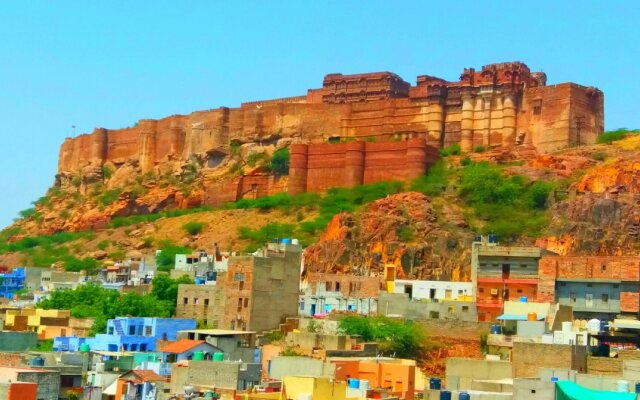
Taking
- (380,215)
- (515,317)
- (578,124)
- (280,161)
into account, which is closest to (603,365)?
(515,317)

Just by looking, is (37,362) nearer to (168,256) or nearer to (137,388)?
(137,388)

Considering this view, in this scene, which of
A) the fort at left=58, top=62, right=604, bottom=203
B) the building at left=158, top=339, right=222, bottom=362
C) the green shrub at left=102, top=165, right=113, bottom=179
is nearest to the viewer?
the building at left=158, top=339, right=222, bottom=362

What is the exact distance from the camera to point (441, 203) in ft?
249

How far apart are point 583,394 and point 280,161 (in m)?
71.1

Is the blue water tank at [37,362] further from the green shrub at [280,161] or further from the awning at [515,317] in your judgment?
the green shrub at [280,161]

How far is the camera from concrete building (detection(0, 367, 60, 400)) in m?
26.2

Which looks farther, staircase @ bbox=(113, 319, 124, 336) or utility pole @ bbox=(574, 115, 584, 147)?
utility pole @ bbox=(574, 115, 584, 147)

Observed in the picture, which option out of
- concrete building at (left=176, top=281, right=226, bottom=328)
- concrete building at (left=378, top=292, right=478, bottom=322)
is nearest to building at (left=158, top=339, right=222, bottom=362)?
concrete building at (left=176, top=281, right=226, bottom=328)

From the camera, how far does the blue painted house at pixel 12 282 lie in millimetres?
72475

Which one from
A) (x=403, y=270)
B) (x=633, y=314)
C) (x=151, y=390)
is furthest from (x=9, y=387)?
(x=403, y=270)

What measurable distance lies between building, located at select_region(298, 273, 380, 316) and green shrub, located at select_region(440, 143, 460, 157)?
32875 mm

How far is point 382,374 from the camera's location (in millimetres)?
33875

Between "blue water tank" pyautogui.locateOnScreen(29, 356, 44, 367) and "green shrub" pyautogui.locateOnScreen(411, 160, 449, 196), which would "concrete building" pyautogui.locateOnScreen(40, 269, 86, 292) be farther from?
"blue water tank" pyautogui.locateOnScreen(29, 356, 44, 367)

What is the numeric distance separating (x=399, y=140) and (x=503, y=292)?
39966 millimetres
